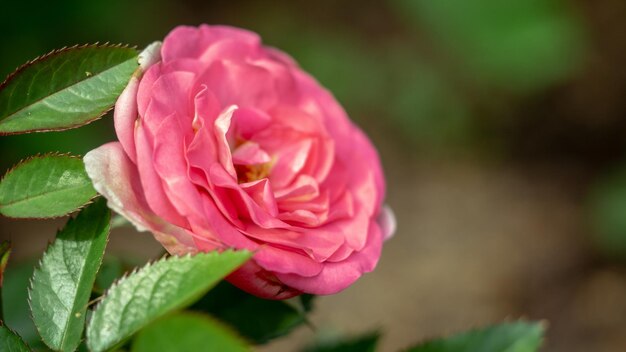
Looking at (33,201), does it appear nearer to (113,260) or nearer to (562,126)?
(113,260)

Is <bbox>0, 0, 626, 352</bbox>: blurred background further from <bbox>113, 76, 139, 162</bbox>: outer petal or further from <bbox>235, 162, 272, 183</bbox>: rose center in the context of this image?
<bbox>113, 76, 139, 162</bbox>: outer petal

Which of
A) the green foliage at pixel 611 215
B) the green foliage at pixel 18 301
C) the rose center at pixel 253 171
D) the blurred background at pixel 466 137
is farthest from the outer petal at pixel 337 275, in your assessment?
the green foliage at pixel 611 215

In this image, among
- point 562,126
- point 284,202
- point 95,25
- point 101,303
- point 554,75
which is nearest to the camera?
point 101,303

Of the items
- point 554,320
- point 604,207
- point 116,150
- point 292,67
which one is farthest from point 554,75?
point 116,150

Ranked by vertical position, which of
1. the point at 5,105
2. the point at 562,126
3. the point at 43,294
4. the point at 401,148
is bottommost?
the point at 43,294

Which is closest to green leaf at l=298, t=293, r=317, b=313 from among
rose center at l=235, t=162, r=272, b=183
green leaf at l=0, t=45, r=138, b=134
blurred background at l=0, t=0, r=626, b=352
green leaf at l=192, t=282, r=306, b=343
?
green leaf at l=192, t=282, r=306, b=343

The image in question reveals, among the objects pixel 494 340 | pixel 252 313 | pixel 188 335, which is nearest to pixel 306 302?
pixel 252 313

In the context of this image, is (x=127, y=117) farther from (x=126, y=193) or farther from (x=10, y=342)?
(x=10, y=342)
